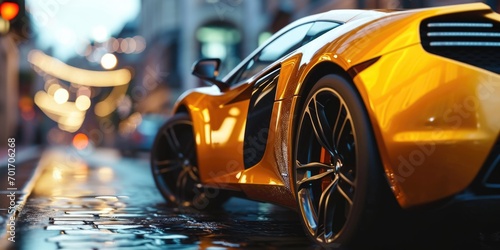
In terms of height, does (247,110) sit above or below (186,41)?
below

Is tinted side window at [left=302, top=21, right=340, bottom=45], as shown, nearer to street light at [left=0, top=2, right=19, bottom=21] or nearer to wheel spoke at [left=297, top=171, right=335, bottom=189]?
wheel spoke at [left=297, top=171, right=335, bottom=189]

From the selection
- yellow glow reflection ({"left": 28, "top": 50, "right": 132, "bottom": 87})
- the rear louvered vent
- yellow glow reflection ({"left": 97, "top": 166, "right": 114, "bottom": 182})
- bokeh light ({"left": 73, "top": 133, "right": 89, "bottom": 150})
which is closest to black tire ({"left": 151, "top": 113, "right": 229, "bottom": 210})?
the rear louvered vent

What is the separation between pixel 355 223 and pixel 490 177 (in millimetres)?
625

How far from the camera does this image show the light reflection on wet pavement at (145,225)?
4.31m

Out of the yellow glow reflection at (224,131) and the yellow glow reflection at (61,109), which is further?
the yellow glow reflection at (61,109)

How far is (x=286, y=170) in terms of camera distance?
4.39 metres

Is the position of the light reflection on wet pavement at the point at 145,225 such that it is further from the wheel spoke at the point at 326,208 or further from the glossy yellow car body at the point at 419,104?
the glossy yellow car body at the point at 419,104

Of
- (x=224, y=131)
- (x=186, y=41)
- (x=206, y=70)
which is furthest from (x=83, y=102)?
(x=224, y=131)

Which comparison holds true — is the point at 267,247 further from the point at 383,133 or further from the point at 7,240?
the point at 7,240

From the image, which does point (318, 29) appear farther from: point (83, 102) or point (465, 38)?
point (83, 102)

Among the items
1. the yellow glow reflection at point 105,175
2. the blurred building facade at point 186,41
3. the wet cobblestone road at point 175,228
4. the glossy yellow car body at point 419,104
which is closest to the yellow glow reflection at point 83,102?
the blurred building facade at point 186,41

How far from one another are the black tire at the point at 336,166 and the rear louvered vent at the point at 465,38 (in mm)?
434

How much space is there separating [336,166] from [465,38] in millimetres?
866

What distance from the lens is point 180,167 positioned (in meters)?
6.62
